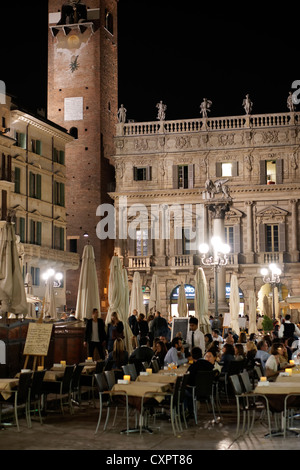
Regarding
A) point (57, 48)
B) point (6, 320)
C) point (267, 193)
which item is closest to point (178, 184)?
point (267, 193)

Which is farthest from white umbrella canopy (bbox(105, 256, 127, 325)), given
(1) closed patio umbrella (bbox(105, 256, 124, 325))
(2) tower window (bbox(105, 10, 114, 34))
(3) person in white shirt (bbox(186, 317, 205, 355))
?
(2) tower window (bbox(105, 10, 114, 34))

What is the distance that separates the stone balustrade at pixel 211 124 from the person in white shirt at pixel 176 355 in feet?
102

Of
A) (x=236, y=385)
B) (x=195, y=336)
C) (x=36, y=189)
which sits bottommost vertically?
(x=236, y=385)

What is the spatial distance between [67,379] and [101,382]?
130 centimetres

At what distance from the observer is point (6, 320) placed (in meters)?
13.9

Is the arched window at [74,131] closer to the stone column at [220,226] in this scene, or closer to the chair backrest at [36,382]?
the stone column at [220,226]

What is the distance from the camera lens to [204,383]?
38.9 ft

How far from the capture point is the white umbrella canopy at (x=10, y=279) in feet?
44.3

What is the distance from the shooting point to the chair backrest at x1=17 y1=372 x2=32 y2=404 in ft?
34.4

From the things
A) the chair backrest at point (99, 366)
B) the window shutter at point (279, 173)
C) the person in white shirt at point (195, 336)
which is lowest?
the chair backrest at point (99, 366)

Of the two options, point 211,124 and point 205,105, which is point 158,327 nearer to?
point 205,105

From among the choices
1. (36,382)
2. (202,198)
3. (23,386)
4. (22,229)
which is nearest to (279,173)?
(202,198)

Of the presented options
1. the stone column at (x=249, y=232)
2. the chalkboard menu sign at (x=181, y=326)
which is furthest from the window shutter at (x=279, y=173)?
the chalkboard menu sign at (x=181, y=326)

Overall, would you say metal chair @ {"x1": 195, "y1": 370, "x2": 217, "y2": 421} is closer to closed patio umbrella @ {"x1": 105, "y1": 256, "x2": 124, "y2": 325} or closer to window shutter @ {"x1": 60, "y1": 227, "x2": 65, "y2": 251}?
closed patio umbrella @ {"x1": 105, "y1": 256, "x2": 124, "y2": 325}
